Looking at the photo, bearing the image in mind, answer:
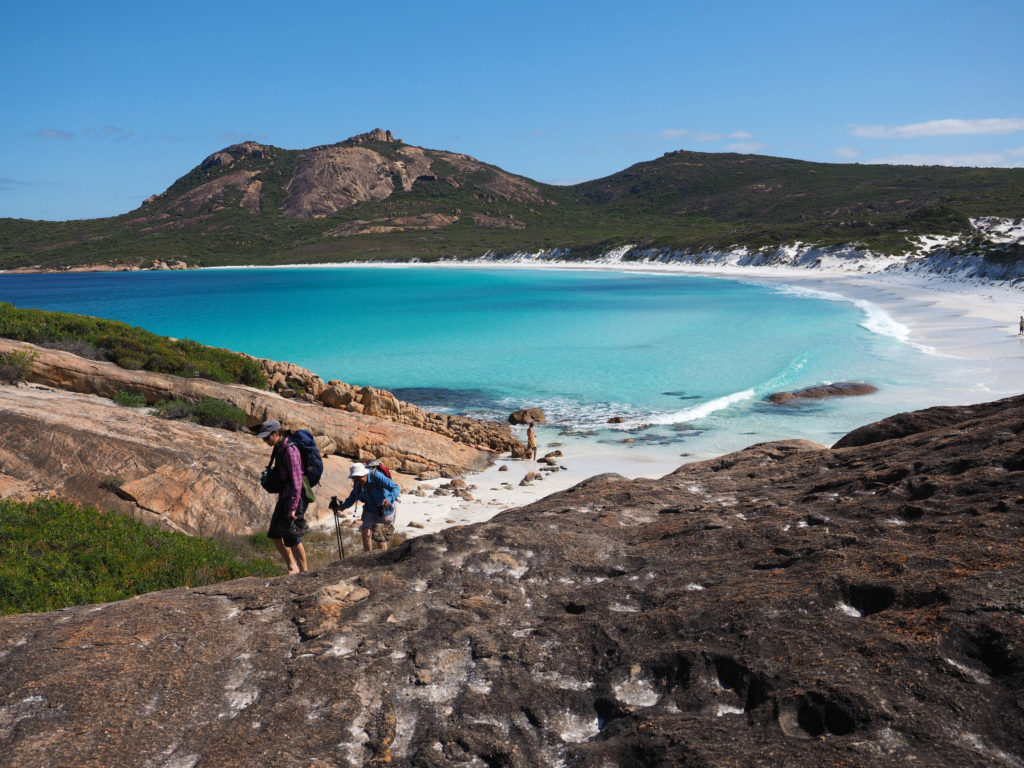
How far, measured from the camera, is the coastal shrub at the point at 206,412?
12.4 metres

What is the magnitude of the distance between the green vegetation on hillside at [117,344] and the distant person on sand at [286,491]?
895 cm

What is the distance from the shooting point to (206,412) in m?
12.7

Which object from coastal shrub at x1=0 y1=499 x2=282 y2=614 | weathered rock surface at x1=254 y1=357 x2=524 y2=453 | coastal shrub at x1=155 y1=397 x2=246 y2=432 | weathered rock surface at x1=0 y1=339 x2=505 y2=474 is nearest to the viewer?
coastal shrub at x1=0 y1=499 x2=282 y2=614

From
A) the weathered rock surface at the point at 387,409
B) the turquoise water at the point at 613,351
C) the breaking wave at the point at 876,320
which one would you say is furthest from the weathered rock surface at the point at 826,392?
the weathered rock surface at the point at 387,409

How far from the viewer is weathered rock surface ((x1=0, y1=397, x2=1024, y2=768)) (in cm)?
271

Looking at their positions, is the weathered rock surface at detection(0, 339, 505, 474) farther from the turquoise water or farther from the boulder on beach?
the turquoise water

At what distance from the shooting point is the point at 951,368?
22.8 m

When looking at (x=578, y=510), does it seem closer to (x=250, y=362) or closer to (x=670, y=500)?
(x=670, y=500)

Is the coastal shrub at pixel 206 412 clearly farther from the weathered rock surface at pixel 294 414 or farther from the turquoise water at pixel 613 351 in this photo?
the turquoise water at pixel 613 351

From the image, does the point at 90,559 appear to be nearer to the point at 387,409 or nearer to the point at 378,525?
the point at 378,525

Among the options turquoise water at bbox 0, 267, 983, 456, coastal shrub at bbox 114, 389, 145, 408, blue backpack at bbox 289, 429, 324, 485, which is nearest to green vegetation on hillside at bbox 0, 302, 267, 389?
coastal shrub at bbox 114, 389, 145, 408

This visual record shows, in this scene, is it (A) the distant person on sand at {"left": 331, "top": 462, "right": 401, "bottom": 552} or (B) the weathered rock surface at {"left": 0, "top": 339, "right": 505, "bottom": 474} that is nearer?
(A) the distant person on sand at {"left": 331, "top": 462, "right": 401, "bottom": 552}

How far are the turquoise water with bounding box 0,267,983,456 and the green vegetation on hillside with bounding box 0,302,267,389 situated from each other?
7.58m

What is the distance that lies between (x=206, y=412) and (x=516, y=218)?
172894mm
